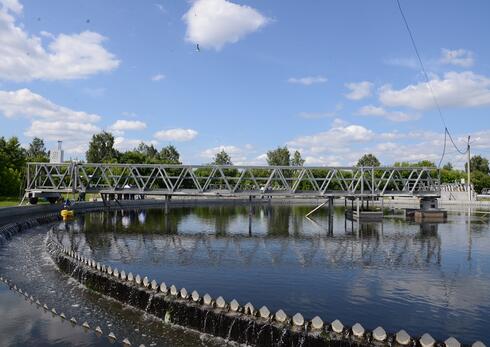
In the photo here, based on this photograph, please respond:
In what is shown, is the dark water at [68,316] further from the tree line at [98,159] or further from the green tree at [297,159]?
the green tree at [297,159]

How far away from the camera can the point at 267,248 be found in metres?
40.0

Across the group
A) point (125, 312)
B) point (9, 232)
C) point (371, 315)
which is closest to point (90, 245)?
point (9, 232)

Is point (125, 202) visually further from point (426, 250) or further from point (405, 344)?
point (405, 344)

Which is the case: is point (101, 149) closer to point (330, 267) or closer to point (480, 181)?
point (330, 267)

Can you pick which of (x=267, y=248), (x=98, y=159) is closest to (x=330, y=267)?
(x=267, y=248)

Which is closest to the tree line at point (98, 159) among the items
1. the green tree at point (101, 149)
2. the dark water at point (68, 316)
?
the green tree at point (101, 149)

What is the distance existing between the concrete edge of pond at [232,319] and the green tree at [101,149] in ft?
416

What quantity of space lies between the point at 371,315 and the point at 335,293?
3.84m

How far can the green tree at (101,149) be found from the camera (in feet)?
479

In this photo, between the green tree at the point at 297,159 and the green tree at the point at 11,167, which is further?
the green tree at the point at 297,159

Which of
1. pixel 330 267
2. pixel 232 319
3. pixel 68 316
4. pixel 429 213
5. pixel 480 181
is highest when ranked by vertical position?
pixel 480 181

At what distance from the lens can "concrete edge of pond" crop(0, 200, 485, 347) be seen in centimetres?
1400

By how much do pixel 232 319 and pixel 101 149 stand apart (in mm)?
141149

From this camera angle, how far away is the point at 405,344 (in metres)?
13.2
